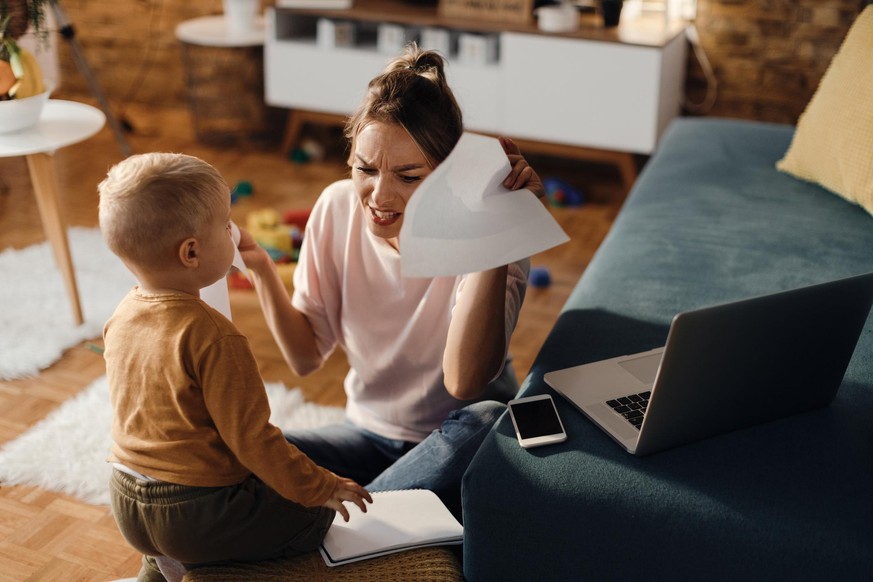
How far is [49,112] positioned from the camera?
2.57 metres

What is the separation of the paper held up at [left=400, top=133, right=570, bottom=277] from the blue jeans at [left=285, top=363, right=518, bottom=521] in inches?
14.1

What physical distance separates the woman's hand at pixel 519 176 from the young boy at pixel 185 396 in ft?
1.20

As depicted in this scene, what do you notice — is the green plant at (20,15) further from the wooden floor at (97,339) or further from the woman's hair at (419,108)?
the woman's hair at (419,108)

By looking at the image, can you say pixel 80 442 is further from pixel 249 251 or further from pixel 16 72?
pixel 16 72

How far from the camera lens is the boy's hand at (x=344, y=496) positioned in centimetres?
129

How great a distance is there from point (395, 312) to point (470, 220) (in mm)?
440

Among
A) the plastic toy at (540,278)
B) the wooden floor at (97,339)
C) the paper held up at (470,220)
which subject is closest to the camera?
the paper held up at (470,220)

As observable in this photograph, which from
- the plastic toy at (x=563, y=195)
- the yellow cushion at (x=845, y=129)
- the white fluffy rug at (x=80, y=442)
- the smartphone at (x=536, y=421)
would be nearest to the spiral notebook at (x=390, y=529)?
the smartphone at (x=536, y=421)

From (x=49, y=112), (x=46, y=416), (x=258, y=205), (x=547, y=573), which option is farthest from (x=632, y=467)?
(x=258, y=205)

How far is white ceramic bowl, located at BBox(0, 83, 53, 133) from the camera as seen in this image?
7.54 ft

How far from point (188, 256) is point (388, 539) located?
465 millimetres

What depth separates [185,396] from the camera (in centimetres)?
120

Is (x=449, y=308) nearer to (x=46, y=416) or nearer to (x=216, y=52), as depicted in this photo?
(x=46, y=416)

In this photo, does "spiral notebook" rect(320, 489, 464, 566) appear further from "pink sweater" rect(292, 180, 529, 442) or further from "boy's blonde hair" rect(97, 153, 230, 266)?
"boy's blonde hair" rect(97, 153, 230, 266)
